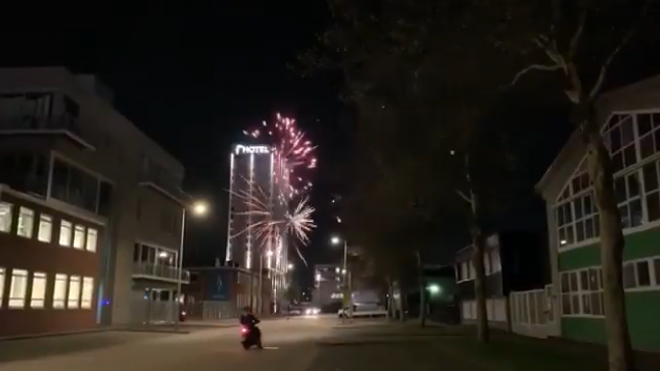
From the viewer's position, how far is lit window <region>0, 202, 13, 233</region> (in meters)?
33.4

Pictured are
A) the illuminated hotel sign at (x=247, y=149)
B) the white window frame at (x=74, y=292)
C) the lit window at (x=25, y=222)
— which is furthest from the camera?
the illuminated hotel sign at (x=247, y=149)

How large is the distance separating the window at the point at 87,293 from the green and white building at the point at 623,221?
28667mm

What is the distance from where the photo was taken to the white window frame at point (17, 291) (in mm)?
34594

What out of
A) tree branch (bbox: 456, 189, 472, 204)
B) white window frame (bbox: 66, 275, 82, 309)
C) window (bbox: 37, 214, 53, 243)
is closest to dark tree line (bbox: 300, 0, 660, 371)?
tree branch (bbox: 456, 189, 472, 204)

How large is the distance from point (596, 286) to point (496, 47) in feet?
56.0

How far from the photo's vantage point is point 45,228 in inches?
1506

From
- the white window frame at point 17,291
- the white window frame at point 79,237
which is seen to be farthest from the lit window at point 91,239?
the white window frame at point 17,291

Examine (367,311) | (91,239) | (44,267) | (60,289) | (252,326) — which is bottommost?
(252,326)

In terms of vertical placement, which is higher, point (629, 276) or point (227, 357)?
point (629, 276)

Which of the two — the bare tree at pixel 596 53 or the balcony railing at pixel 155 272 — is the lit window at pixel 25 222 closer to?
the balcony railing at pixel 155 272

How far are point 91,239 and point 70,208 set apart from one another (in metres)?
4.43

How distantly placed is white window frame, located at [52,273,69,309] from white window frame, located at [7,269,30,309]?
354 cm

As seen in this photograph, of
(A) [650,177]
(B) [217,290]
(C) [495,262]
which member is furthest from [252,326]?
(B) [217,290]

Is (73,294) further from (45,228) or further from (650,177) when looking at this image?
(650,177)
